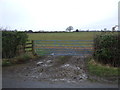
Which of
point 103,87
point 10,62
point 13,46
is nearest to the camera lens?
point 103,87

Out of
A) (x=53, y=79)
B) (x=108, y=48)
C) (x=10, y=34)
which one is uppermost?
(x=10, y=34)

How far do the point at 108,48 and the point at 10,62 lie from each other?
18.3 feet

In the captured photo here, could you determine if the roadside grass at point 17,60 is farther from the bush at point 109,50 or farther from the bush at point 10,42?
the bush at point 109,50

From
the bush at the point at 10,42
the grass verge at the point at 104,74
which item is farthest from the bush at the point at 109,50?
the bush at the point at 10,42

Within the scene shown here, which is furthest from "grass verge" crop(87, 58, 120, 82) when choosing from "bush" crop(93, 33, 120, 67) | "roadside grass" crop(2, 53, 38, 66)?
"roadside grass" crop(2, 53, 38, 66)

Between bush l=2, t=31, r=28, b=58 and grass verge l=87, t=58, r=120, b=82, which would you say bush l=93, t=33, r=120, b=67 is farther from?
bush l=2, t=31, r=28, b=58

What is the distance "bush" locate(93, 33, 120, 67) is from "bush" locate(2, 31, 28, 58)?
4992 mm

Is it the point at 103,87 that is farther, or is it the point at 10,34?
the point at 10,34

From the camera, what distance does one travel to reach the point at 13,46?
7.98m

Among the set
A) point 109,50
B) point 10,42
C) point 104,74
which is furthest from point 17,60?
point 109,50

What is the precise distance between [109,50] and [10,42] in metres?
5.73

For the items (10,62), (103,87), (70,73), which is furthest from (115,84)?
(10,62)

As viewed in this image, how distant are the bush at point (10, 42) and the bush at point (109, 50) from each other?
4.99m

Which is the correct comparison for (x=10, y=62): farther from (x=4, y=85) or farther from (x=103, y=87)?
(x=103, y=87)
